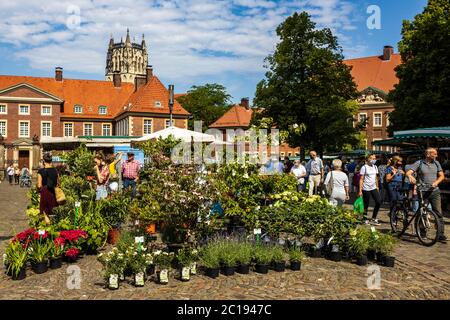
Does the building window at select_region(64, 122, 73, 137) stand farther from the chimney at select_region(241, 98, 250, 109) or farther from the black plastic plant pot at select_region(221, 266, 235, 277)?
the black plastic plant pot at select_region(221, 266, 235, 277)

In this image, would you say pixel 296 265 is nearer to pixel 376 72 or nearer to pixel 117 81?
pixel 376 72

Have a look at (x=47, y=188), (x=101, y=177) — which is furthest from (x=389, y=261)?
(x=101, y=177)

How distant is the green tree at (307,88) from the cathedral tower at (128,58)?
342ft

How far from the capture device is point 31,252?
7086mm

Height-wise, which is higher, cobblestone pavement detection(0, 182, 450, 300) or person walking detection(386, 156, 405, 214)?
person walking detection(386, 156, 405, 214)

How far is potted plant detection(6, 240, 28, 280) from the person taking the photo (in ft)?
21.6

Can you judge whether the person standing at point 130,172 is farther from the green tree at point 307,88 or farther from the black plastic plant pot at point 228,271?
the green tree at point 307,88

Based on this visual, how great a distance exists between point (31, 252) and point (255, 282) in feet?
11.3

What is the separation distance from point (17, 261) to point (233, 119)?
229ft

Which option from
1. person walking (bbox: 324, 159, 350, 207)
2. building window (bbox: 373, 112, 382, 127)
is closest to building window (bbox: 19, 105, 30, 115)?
building window (bbox: 373, 112, 382, 127)

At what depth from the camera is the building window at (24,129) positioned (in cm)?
5925

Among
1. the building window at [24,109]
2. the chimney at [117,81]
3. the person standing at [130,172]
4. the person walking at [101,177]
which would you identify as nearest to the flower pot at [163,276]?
the person walking at [101,177]

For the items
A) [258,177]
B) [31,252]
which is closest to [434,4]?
[258,177]

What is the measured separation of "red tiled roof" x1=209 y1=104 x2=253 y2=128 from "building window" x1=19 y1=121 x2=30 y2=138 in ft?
90.1
